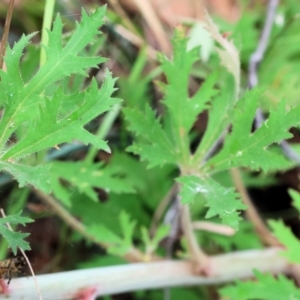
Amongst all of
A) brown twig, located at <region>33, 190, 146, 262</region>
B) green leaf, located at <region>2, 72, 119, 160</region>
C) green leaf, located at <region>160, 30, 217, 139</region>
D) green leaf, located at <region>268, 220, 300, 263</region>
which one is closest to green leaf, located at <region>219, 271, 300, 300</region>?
green leaf, located at <region>268, 220, 300, 263</region>

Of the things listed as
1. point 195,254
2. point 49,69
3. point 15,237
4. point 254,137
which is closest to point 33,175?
point 15,237

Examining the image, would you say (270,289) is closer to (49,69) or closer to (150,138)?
(150,138)

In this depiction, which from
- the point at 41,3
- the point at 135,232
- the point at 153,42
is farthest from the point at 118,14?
the point at 135,232

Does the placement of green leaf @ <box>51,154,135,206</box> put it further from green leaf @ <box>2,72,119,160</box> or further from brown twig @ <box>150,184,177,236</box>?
green leaf @ <box>2,72,119,160</box>

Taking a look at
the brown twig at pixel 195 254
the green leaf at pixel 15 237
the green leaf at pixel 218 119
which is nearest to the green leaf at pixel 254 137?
the green leaf at pixel 218 119

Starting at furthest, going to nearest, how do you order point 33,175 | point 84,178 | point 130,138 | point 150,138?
point 130,138
point 84,178
point 150,138
point 33,175

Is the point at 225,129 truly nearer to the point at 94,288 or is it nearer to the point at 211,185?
the point at 211,185
